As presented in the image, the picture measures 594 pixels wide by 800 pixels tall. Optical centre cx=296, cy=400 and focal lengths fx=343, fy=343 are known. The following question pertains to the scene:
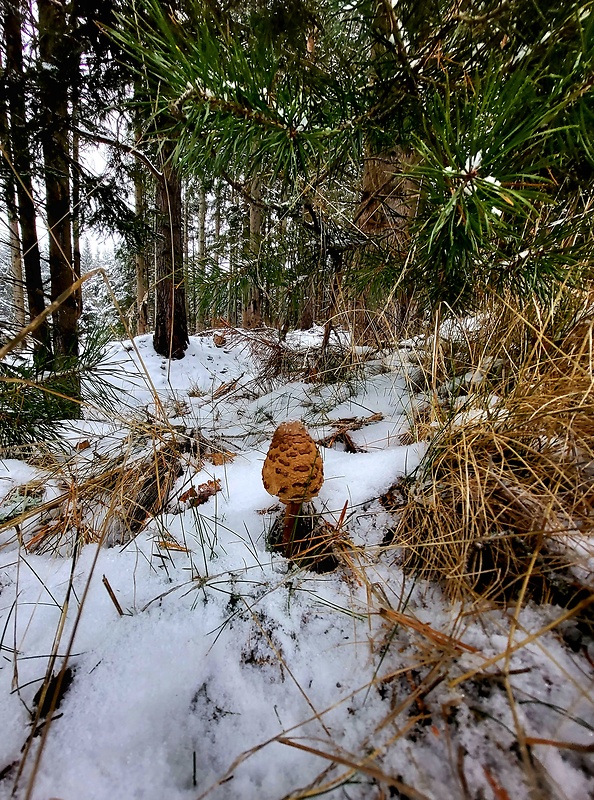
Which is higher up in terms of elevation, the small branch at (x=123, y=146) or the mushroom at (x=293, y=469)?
the small branch at (x=123, y=146)

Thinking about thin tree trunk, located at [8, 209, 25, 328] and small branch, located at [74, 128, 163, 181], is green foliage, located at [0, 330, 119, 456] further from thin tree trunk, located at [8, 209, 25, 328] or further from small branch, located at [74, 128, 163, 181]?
small branch, located at [74, 128, 163, 181]

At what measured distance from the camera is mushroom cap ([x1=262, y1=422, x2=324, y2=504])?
2.83 ft

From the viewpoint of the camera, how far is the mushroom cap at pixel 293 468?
86cm

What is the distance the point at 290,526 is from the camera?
3.10ft

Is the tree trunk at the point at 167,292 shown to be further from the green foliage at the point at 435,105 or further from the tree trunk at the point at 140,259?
the green foliage at the point at 435,105

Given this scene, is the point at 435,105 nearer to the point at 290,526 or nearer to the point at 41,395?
the point at 290,526

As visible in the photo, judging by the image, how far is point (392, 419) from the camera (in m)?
1.51

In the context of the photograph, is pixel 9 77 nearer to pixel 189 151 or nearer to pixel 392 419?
pixel 189 151

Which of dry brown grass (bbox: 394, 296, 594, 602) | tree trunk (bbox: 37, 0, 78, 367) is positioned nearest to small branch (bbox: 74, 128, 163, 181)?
tree trunk (bbox: 37, 0, 78, 367)

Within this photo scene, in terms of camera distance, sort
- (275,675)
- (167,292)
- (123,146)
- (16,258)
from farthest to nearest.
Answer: (16,258), (167,292), (123,146), (275,675)

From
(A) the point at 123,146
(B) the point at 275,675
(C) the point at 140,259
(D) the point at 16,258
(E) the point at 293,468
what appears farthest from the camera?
(C) the point at 140,259

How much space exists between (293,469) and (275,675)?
41cm

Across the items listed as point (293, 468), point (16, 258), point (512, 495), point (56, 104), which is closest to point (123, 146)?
point (56, 104)

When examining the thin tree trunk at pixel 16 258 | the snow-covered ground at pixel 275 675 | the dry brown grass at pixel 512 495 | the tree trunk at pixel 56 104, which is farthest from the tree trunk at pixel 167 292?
the dry brown grass at pixel 512 495
